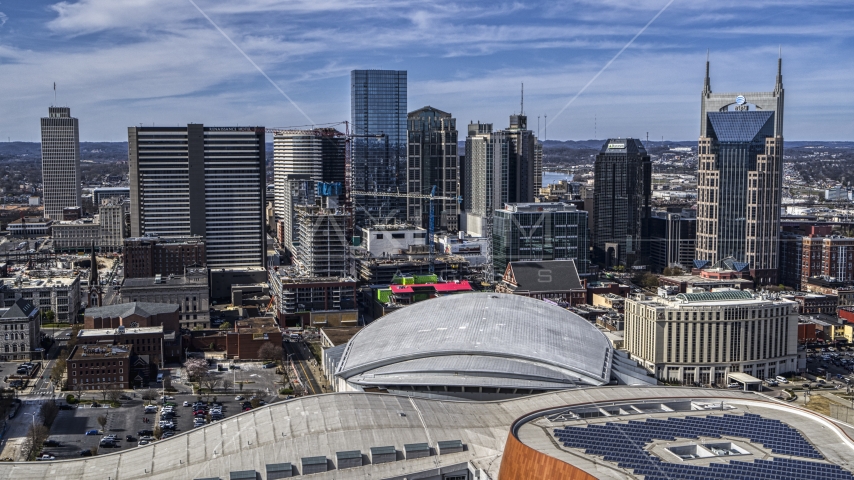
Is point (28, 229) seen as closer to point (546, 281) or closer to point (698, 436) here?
point (546, 281)

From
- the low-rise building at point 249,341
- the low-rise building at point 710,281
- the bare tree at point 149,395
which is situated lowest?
the bare tree at point 149,395

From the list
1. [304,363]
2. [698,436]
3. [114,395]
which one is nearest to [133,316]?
[304,363]

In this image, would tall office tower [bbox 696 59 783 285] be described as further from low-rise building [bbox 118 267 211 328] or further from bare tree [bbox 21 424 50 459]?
bare tree [bbox 21 424 50 459]

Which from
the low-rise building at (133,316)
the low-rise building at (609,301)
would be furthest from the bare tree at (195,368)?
the low-rise building at (609,301)

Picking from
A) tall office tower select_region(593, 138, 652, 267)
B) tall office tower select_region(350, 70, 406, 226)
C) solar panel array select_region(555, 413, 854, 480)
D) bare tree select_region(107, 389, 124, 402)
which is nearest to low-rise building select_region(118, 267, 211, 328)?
bare tree select_region(107, 389, 124, 402)

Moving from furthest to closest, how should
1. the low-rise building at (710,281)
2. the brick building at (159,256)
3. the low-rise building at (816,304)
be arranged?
the brick building at (159,256)
the low-rise building at (816,304)
the low-rise building at (710,281)

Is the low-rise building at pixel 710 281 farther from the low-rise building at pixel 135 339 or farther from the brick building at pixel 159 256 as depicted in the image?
the brick building at pixel 159 256

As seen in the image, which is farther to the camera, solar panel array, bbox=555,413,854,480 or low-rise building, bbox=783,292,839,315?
low-rise building, bbox=783,292,839,315
